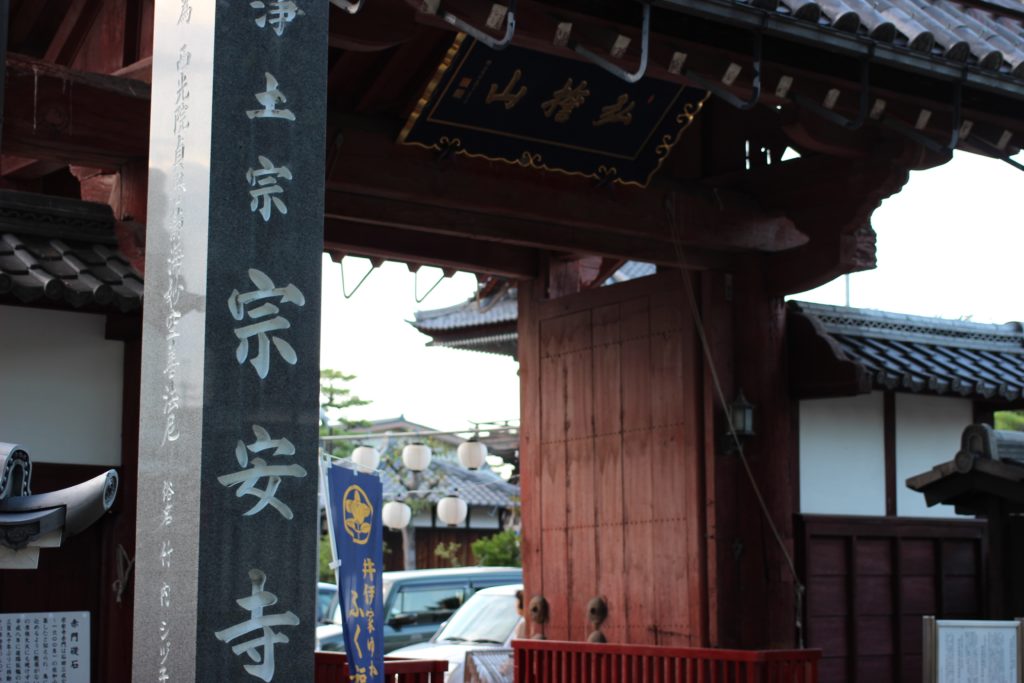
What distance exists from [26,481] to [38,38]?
4595mm

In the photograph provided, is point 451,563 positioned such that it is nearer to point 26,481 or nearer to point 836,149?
point 836,149

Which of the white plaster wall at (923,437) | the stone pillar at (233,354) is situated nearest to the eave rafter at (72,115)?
the stone pillar at (233,354)

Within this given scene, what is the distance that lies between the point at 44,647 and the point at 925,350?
25.0ft

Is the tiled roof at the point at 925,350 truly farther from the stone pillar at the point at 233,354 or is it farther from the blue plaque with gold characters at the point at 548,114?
the stone pillar at the point at 233,354

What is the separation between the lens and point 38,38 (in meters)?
9.54

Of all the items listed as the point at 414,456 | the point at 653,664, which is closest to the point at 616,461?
the point at 653,664

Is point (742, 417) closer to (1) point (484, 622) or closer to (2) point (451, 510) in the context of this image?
(1) point (484, 622)

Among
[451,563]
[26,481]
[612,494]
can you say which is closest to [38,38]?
[26,481]

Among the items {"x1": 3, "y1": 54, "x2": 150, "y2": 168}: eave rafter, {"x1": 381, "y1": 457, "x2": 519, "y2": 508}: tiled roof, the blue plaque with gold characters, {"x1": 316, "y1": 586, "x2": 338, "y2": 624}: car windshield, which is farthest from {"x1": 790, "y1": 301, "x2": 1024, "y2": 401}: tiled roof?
{"x1": 381, "y1": 457, "x2": 519, "y2": 508}: tiled roof

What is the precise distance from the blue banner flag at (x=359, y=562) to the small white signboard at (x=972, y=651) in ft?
10.7

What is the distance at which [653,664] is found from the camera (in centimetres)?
920

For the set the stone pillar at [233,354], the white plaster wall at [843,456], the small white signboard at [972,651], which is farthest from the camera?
the white plaster wall at [843,456]

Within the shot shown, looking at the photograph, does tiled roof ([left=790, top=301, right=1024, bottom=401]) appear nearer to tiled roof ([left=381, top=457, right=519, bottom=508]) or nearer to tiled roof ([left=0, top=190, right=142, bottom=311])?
tiled roof ([left=0, top=190, right=142, bottom=311])

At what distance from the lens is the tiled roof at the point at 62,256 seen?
7852 mm
